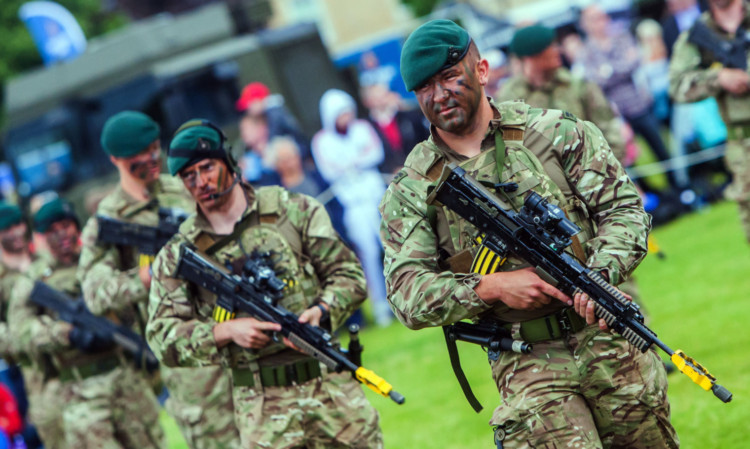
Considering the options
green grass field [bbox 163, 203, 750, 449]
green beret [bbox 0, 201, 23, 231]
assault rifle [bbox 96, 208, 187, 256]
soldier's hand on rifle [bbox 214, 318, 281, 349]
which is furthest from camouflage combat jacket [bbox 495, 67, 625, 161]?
green beret [bbox 0, 201, 23, 231]

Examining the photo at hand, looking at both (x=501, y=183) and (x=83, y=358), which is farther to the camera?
(x=83, y=358)

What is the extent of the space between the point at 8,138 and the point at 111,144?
40.9 ft

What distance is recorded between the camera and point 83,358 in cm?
812

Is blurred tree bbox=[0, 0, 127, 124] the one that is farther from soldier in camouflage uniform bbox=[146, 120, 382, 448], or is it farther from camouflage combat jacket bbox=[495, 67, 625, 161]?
soldier in camouflage uniform bbox=[146, 120, 382, 448]

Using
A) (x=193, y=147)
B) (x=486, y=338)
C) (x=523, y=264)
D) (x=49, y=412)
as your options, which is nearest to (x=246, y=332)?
(x=193, y=147)

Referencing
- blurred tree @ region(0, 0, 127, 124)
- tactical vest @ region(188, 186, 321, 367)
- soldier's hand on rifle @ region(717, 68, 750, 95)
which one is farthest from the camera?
blurred tree @ region(0, 0, 127, 124)

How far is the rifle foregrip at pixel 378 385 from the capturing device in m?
4.90

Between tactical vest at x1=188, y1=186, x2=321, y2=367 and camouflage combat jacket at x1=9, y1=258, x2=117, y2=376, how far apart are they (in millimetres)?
2969

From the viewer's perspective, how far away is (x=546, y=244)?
4.20 meters

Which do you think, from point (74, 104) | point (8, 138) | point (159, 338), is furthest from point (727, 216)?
point (8, 138)

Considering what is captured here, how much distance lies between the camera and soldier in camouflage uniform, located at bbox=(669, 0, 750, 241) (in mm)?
7883

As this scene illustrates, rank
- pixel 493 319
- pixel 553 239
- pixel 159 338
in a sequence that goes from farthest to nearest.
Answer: pixel 159 338 < pixel 493 319 < pixel 553 239

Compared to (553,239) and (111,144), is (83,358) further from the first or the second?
(553,239)

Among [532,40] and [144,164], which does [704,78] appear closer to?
[532,40]
